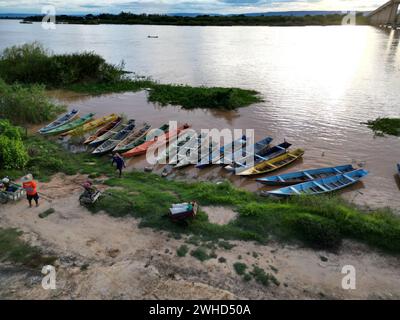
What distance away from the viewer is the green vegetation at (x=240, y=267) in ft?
27.0

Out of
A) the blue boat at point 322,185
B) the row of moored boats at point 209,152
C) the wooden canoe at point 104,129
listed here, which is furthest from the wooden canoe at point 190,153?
the wooden canoe at point 104,129

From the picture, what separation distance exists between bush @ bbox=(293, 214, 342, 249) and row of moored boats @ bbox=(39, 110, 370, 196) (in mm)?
2623

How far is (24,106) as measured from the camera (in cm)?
2012

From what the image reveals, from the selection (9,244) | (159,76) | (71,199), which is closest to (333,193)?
(71,199)

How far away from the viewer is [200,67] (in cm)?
4334

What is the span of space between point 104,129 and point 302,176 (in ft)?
39.8

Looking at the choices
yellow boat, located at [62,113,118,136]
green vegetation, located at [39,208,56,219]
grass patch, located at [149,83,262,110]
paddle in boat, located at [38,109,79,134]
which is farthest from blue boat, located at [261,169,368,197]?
paddle in boat, located at [38,109,79,134]

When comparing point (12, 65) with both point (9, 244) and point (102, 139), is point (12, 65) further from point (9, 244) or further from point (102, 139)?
point (9, 244)

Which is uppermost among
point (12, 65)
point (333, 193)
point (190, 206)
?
point (12, 65)

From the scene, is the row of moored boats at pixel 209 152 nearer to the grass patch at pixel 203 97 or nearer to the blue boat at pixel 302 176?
the blue boat at pixel 302 176

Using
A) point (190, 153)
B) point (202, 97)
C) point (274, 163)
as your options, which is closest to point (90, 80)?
point (202, 97)

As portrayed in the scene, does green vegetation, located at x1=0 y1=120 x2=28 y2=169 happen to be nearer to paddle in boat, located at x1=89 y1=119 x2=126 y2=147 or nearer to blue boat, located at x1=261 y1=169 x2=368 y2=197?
paddle in boat, located at x1=89 y1=119 x2=126 y2=147

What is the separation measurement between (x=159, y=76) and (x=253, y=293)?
110 feet

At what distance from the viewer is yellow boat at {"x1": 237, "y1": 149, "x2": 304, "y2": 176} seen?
1495cm
